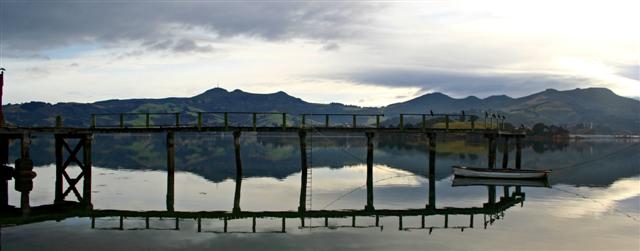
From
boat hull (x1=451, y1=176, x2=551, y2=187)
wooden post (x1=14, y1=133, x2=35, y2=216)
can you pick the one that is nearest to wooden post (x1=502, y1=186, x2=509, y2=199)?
boat hull (x1=451, y1=176, x2=551, y2=187)

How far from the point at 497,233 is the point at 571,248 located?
3788mm

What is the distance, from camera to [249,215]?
31.8 meters

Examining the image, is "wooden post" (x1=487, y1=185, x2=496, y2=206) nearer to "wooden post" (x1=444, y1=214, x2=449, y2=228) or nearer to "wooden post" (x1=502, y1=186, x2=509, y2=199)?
"wooden post" (x1=502, y1=186, x2=509, y2=199)

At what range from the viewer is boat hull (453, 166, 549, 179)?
160 ft

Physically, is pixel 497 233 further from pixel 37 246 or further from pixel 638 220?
pixel 37 246

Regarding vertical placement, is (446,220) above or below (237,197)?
above

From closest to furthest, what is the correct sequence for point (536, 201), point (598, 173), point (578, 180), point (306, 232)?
point (306, 232) < point (536, 201) < point (578, 180) < point (598, 173)

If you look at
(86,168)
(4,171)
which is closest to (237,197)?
(86,168)

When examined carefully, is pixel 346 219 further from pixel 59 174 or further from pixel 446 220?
pixel 59 174

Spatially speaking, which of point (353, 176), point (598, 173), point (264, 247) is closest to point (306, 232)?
point (264, 247)

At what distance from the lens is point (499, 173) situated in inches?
1918

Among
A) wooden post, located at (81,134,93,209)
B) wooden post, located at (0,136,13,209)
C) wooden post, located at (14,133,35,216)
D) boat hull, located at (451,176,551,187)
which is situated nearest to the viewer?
wooden post, located at (14,133,35,216)

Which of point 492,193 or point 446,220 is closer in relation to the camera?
point 446,220

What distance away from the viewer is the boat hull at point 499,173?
48.8 metres
